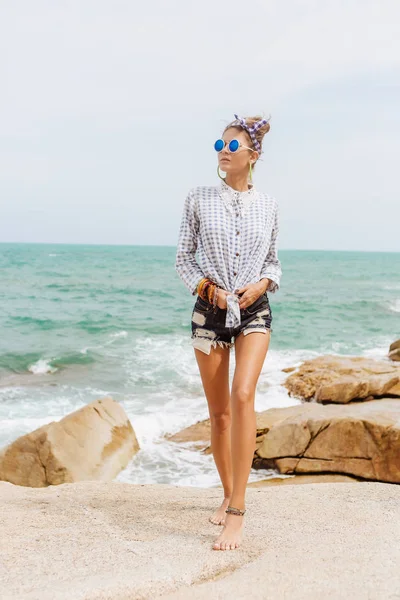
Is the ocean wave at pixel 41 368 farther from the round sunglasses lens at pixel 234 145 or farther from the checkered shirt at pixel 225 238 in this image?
the round sunglasses lens at pixel 234 145

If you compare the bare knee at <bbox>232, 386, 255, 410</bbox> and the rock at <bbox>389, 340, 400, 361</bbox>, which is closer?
the bare knee at <bbox>232, 386, 255, 410</bbox>

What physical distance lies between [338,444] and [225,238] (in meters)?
3.58

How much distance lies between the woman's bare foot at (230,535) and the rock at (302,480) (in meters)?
2.92

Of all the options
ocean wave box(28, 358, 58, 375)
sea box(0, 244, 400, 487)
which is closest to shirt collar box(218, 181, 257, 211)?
sea box(0, 244, 400, 487)

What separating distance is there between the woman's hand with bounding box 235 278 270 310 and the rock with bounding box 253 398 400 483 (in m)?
3.13

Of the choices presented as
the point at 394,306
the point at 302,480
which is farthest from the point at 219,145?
the point at 394,306

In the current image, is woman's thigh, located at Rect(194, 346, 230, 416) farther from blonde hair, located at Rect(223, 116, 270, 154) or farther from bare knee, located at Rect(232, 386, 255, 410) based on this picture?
blonde hair, located at Rect(223, 116, 270, 154)

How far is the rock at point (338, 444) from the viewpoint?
241 inches

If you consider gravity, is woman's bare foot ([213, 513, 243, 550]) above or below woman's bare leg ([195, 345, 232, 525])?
below

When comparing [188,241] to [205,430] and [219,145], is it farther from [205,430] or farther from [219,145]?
[205,430]

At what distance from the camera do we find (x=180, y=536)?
3.78 meters

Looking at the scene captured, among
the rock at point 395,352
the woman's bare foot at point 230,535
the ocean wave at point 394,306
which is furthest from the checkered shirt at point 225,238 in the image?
the ocean wave at point 394,306

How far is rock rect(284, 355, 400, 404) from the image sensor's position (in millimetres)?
9055

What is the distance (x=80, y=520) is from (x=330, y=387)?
6.10 m
